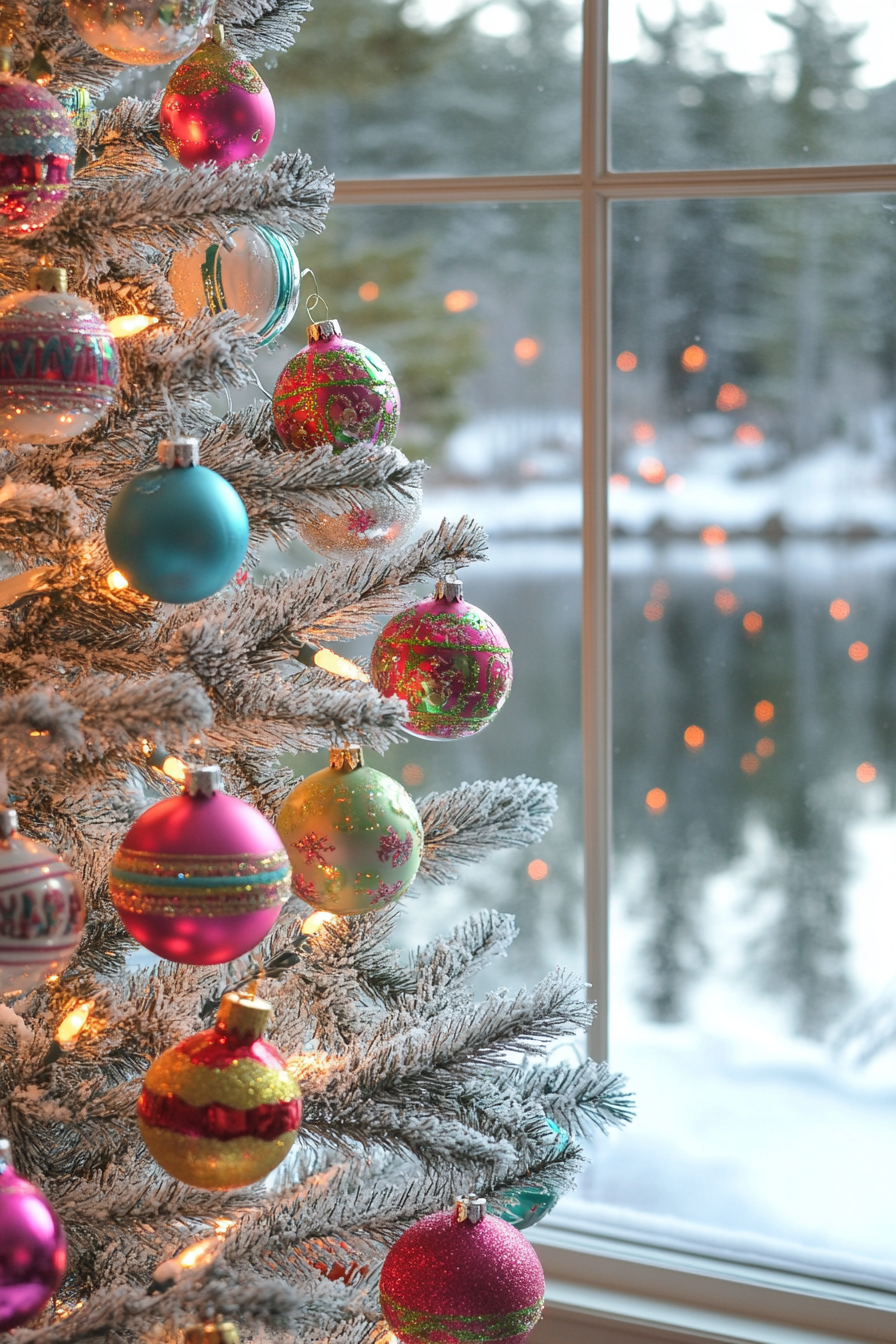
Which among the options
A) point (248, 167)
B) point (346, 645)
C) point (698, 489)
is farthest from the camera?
point (346, 645)

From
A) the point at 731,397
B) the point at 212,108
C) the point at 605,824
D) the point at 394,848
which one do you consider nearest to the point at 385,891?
the point at 394,848

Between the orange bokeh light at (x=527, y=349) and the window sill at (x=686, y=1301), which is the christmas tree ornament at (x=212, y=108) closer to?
the orange bokeh light at (x=527, y=349)

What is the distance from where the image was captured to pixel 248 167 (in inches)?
38.0

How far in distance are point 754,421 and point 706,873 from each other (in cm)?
78

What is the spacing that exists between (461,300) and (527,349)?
0.15 metres

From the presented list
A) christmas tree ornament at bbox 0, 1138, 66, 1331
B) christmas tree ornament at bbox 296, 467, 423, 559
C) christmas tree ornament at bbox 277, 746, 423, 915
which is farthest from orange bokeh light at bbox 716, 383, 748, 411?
christmas tree ornament at bbox 0, 1138, 66, 1331

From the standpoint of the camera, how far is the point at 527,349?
6.57 ft

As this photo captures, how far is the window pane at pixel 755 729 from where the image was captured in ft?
6.11

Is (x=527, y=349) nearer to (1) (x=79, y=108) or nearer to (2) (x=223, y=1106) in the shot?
(1) (x=79, y=108)

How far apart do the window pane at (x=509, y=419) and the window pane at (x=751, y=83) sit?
0.20 metres

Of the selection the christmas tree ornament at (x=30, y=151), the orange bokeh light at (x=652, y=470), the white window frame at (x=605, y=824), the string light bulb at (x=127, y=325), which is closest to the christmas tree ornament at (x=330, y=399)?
the string light bulb at (x=127, y=325)

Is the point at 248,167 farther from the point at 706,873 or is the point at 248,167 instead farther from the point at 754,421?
the point at 706,873

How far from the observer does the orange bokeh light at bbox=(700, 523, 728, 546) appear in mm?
1950

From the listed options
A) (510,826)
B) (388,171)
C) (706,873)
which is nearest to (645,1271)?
(706,873)
